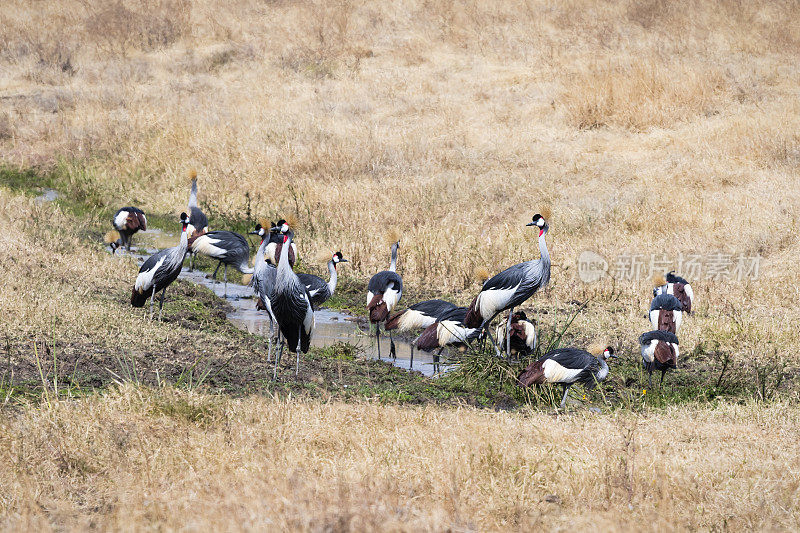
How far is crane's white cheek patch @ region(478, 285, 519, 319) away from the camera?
8.67m

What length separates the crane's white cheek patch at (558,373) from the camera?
7.58 m

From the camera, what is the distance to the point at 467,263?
12422mm

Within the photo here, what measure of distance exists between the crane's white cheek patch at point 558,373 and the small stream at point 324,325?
1865 mm

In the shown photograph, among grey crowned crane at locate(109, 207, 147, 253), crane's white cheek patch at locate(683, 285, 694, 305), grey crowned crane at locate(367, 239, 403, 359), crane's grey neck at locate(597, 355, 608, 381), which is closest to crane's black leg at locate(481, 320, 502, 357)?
crane's grey neck at locate(597, 355, 608, 381)

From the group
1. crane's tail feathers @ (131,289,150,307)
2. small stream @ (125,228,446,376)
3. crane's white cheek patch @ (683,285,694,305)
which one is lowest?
small stream @ (125,228,446,376)

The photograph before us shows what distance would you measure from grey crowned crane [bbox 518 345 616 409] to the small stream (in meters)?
1.73

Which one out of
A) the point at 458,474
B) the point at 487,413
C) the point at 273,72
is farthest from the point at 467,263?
the point at 273,72

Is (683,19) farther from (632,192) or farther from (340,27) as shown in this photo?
(632,192)

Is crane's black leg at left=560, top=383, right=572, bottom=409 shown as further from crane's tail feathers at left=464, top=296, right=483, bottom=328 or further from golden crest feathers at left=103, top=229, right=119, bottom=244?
golden crest feathers at left=103, top=229, right=119, bottom=244

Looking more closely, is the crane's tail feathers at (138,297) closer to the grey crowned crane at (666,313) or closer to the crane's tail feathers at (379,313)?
the crane's tail feathers at (379,313)

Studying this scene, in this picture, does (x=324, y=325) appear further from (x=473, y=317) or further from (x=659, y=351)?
(x=659, y=351)

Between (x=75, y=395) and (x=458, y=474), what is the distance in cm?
308

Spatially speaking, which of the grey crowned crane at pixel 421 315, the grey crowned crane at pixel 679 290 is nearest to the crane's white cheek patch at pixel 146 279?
the grey crowned crane at pixel 421 315

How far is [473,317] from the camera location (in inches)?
347
